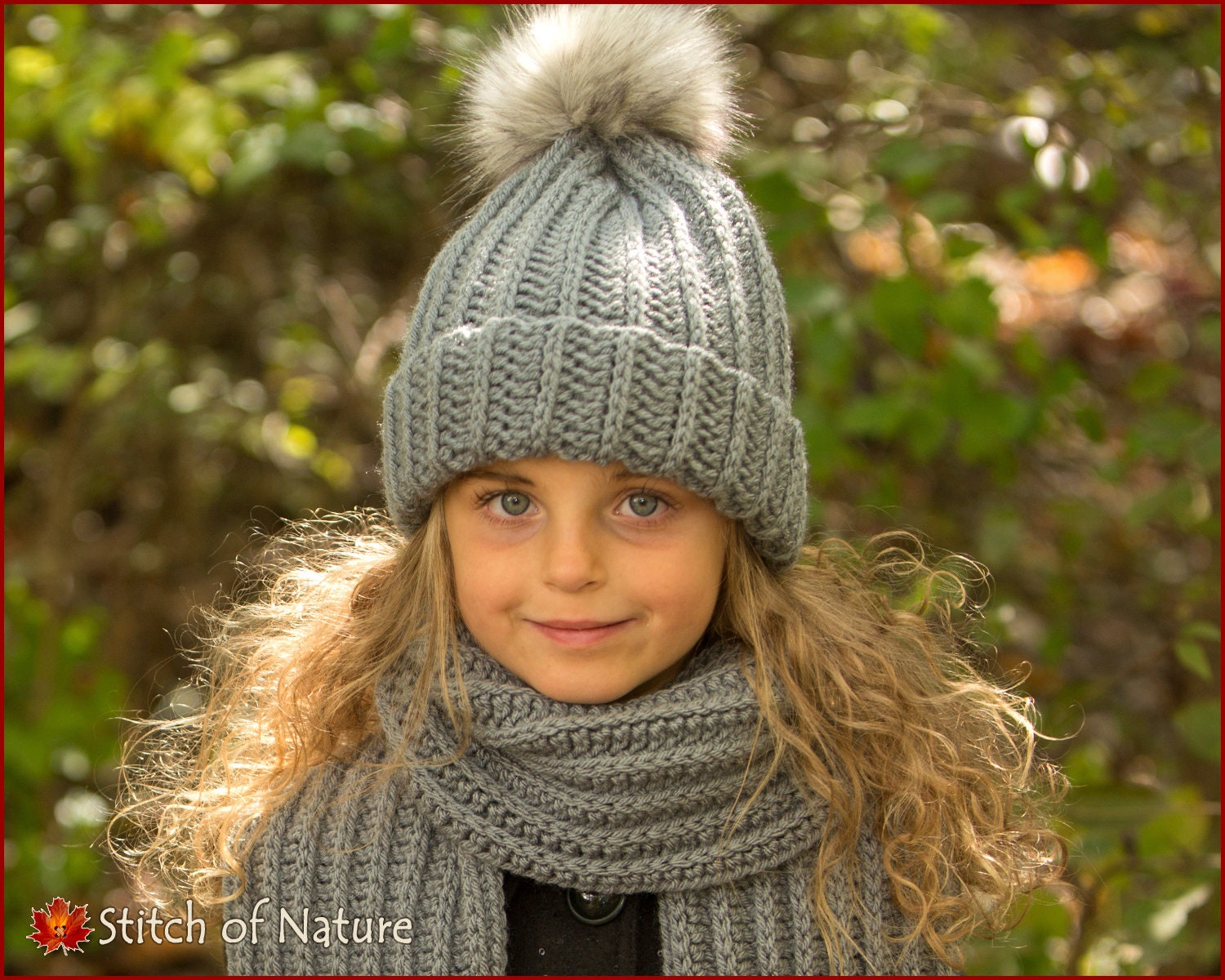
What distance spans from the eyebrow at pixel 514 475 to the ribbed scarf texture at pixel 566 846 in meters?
0.24

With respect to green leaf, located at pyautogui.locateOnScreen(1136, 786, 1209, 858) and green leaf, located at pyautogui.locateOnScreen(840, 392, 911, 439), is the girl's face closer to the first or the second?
green leaf, located at pyautogui.locateOnScreen(840, 392, 911, 439)

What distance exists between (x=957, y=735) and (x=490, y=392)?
0.81 m

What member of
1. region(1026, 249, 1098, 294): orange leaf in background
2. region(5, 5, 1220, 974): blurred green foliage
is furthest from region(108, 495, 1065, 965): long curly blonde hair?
region(1026, 249, 1098, 294): orange leaf in background

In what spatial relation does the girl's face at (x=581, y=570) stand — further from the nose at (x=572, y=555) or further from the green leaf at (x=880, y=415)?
the green leaf at (x=880, y=415)

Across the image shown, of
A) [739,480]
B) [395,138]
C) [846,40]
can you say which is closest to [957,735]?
[739,480]

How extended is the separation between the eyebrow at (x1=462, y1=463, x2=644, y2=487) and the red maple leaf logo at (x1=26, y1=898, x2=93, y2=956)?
0.82m

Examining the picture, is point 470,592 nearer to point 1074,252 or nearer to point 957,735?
point 957,735

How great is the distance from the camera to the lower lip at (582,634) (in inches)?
53.5

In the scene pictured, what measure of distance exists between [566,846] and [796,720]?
336 mm

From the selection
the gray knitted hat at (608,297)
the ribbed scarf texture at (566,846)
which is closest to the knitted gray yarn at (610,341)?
the gray knitted hat at (608,297)

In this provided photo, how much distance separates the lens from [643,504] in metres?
1.37

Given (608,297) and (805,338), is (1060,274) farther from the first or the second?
(608,297)

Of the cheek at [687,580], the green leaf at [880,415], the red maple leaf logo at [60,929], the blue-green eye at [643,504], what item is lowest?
the red maple leaf logo at [60,929]

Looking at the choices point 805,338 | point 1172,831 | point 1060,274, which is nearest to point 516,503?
point 805,338
